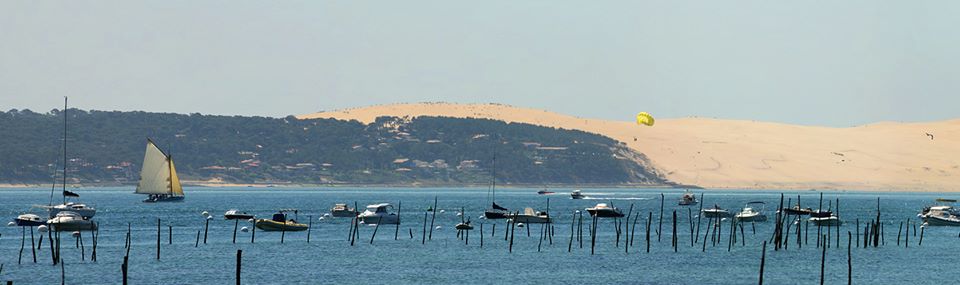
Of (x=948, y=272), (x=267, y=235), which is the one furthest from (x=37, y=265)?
(x=948, y=272)

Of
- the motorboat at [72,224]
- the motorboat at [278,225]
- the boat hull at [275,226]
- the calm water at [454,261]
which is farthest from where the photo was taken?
the boat hull at [275,226]

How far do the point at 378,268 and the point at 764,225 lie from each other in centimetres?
6227

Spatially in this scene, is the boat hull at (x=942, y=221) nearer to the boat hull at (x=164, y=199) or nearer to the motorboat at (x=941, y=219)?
the motorboat at (x=941, y=219)

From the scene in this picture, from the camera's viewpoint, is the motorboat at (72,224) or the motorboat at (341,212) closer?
the motorboat at (72,224)

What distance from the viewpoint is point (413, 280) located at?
79812 mm

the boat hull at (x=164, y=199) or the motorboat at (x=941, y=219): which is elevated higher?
the motorboat at (x=941, y=219)

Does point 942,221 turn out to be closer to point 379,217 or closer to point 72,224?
point 379,217

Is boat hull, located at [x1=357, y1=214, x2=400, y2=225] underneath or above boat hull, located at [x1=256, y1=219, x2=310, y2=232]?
above

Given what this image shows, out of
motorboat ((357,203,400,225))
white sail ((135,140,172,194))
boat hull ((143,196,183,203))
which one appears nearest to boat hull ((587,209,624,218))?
motorboat ((357,203,400,225))

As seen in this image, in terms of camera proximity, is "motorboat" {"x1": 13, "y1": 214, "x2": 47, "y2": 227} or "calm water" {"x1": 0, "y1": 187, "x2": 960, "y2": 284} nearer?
"calm water" {"x1": 0, "y1": 187, "x2": 960, "y2": 284}

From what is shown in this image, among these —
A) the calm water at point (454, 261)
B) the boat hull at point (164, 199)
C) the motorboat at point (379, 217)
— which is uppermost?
the motorboat at point (379, 217)

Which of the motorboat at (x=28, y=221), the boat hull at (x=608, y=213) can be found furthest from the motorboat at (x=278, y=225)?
the boat hull at (x=608, y=213)

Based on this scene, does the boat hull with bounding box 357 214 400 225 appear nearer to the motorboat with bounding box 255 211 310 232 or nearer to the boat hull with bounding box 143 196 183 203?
the motorboat with bounding box 255 211 310 232

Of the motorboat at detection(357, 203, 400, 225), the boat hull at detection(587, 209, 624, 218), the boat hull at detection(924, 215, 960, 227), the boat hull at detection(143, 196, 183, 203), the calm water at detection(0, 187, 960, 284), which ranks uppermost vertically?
the boat hull at detection(924, 215, 960, 227)
